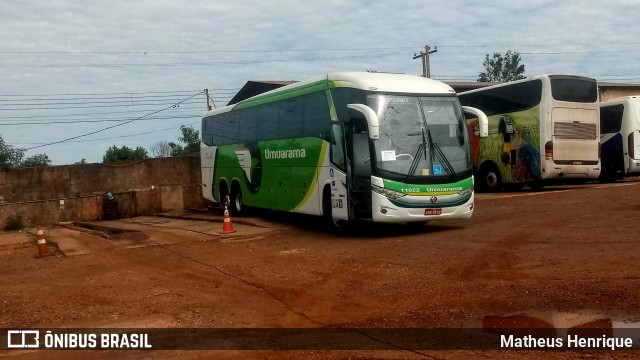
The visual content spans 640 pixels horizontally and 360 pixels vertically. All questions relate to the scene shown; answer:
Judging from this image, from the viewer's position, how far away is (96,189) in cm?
2517

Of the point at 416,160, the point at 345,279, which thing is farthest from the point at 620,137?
the point at 345,279

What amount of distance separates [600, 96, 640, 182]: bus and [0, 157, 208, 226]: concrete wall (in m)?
16.2

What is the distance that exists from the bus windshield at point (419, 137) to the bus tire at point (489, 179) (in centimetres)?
1002

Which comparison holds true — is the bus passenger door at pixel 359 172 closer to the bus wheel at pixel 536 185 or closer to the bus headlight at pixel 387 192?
the bus headlight at pixel 387 192

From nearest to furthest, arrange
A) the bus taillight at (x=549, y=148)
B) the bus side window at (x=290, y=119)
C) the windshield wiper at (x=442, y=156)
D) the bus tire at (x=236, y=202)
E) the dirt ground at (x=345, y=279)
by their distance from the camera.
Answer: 1. the dirt ground at (x=345, y=279)
2. the windshield wiper at (x=442, y=156)
3. the bus side window at (x=290, y=119)
4. the bus tire at (x=236, y=202)
5. the bus taillight at (x=549, y=148)

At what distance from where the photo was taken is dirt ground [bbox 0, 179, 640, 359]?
6930 mm

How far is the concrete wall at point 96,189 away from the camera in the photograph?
23.6m

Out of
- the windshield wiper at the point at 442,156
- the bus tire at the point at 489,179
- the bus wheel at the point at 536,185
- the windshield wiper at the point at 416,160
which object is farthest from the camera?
the bus tire at the point at 489,179

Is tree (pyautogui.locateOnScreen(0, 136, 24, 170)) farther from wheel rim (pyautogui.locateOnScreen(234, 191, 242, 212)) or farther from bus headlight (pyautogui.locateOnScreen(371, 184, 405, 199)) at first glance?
bus headlight (pyautogui.locateOnScreen(371, 184, 405, 199))

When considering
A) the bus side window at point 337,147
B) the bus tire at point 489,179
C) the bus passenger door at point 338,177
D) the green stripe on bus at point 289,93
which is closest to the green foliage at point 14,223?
the green stripe on bus at point 289,93

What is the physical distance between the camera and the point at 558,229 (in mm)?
12422

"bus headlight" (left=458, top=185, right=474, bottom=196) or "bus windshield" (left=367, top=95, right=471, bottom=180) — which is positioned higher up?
"bus windshield" (left=367, top=95, right=471, bottom=180)

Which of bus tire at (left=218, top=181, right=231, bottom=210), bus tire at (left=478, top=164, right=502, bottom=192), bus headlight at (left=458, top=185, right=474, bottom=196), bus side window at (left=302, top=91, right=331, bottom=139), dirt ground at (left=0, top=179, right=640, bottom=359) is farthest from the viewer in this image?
bus tire at (left=478, top=164, right=502, bottom=192)

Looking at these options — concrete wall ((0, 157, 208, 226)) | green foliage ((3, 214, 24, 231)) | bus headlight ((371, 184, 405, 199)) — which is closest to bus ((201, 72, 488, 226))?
bus headlight ((371, 184, 405, 199))
